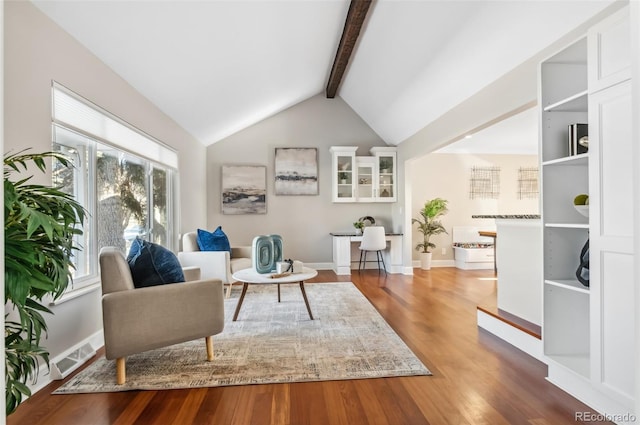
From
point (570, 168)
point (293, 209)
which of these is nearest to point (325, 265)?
point (293, 209)

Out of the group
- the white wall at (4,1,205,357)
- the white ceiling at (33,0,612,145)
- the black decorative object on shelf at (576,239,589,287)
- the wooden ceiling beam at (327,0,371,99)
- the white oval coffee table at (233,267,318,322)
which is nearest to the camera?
the white wall at (4,1,205,357)

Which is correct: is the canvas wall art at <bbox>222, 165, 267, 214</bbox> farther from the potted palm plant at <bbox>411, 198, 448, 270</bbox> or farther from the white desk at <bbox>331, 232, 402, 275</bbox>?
the potted palm plant at <bbox>411, 198, 448, 270</bbox>

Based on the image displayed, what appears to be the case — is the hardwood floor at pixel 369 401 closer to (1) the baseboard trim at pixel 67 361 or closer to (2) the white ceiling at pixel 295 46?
(1) the baseboard trim at pixel 67 361

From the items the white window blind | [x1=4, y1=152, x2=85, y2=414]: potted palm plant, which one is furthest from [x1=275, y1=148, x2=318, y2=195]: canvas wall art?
[x1=4, y1=152, x2=85, y2=414]: potted palm plant

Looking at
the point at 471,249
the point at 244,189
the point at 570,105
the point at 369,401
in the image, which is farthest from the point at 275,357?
the point at 471,249

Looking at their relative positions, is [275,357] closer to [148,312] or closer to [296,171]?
[148,312]

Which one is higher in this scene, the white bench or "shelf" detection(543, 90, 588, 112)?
"shelf" detection(543, 90, 588, 112)

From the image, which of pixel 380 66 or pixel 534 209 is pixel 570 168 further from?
pixel 534 209

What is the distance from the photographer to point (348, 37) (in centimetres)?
427

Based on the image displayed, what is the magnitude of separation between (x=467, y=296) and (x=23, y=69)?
186 inches

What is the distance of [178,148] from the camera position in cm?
496

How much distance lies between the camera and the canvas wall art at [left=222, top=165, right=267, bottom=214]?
6.59 metres

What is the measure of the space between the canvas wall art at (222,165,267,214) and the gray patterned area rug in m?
3.13

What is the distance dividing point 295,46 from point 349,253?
3.46 metres
